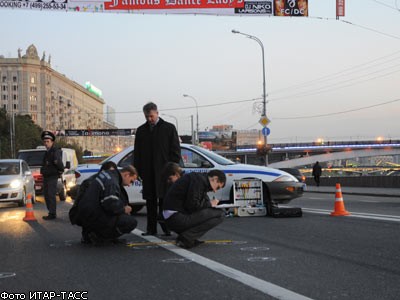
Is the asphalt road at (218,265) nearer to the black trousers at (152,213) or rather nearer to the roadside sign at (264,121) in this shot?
the black trousers at (152,213)

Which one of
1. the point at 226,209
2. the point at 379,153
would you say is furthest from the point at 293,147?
the point at 226,209

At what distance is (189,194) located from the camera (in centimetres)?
677

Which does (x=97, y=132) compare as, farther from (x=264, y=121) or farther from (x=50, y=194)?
(x=50, y=194)

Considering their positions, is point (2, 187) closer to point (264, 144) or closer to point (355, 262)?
point (355, 262)

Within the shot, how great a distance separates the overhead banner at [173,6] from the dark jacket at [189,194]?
45.5ft

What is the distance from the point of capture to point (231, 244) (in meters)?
7.21

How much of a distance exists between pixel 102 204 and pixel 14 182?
10.1 metres

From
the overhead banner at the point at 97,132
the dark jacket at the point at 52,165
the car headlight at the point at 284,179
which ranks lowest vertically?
the car headlight at the point at 284,179

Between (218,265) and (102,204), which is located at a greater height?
(102,204)

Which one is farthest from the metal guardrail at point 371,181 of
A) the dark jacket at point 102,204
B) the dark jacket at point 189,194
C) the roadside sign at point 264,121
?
the dark jacket at point 102,204

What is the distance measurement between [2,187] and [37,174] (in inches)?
238

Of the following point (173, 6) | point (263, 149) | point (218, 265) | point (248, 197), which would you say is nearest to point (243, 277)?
point (218, 265)

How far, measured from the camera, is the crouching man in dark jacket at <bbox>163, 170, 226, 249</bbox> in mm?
6746

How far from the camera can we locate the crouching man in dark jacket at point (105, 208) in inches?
273
